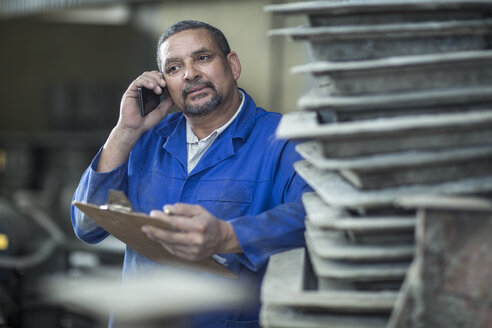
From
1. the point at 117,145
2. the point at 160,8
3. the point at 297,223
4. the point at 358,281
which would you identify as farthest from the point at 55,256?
the point at 160,8

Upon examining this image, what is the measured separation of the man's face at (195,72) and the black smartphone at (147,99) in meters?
0.05

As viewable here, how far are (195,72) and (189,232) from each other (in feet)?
2.61

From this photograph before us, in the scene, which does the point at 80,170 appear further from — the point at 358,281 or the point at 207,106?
the point at 358,281

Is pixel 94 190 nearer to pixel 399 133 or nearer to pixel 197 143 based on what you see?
pixel 197 143

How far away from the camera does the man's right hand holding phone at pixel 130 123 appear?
1993 millimetres

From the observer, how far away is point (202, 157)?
193 cm

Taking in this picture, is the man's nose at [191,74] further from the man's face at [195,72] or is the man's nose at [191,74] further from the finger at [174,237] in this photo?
the finger at [174,237]

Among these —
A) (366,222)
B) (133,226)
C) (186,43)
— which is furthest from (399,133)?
(186,43)

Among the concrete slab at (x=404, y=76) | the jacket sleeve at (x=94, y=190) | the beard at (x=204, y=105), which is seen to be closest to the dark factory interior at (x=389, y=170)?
the concrete slab at (x=404, y=76)

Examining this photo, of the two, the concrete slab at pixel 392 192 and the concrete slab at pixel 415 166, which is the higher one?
the concrete slab at pixel 415 166

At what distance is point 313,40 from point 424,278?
19.4 inches

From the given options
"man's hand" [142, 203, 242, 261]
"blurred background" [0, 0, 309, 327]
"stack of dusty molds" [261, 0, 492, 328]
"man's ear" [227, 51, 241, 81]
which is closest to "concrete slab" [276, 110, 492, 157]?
"stack of dusty molds" [261, 0, 492, 328]

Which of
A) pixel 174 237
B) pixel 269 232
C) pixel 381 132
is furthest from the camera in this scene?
pixel 269 232

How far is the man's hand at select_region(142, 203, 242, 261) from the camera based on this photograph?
1378 millimetres
